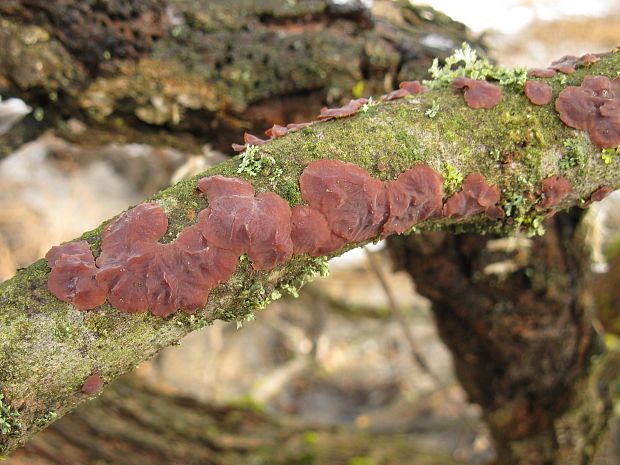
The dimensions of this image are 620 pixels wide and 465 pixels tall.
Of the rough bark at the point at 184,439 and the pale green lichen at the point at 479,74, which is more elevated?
the pale green lichen at the point at 479,74

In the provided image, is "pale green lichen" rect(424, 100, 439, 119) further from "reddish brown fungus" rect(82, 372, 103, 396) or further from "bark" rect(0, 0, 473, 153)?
"reddish brown fungus" rect(82, 372, 103, 396)

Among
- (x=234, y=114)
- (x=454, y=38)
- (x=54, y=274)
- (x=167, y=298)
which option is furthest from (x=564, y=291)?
(x=54, y=274)

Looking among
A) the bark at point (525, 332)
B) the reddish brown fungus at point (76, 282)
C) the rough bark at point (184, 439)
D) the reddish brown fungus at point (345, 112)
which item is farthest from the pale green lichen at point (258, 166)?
the rough bark at point (184, 439)

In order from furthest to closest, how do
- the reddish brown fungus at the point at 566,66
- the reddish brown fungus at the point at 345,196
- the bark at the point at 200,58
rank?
the bark at the point at 200,58 → the reddish brown fungus at the point at 566,66 → the reddish brown fungus at the point at 345,196

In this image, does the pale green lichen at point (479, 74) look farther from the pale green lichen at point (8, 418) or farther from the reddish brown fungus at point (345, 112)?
the pale green lichen at point (8, 418)

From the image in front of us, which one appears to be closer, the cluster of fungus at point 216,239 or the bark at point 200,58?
the cluster of fungus at point 216,239

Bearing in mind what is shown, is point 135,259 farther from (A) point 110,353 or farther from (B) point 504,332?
(B) point 504,332
